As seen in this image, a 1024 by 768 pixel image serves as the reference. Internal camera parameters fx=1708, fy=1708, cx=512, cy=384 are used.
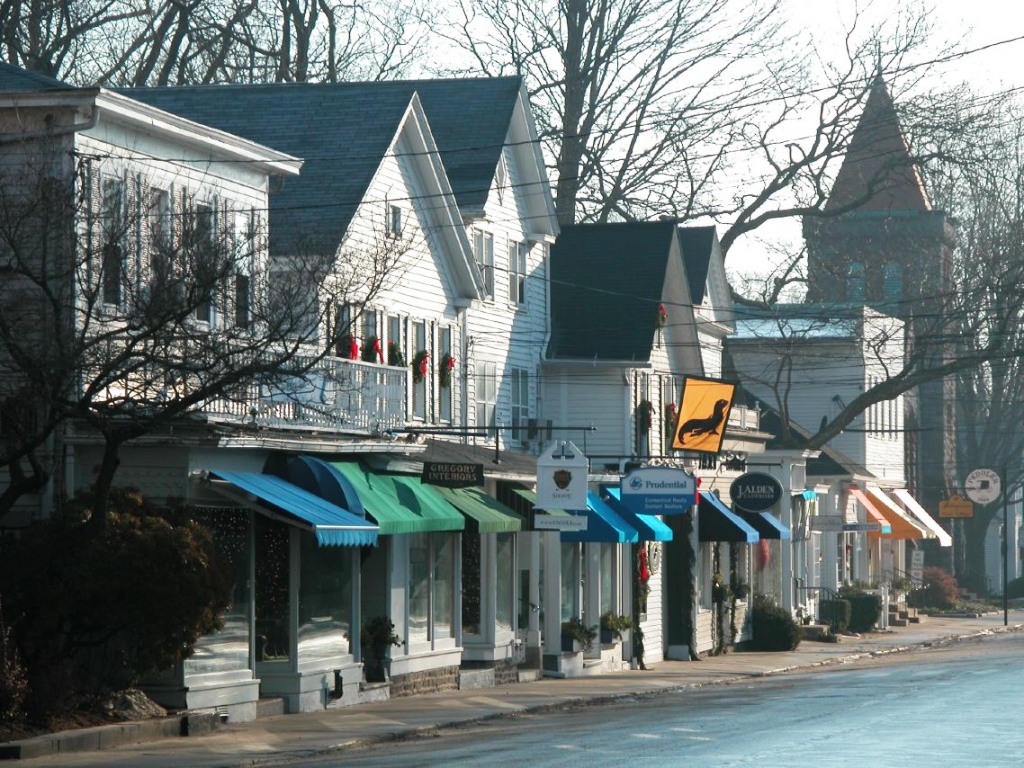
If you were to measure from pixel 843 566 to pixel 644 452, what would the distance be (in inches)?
784

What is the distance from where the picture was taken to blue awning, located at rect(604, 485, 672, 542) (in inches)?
1308

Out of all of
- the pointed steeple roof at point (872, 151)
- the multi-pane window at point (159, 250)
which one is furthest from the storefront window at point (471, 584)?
the pointed steeple roof at point (872, 151)

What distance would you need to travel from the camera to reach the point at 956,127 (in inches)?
1745

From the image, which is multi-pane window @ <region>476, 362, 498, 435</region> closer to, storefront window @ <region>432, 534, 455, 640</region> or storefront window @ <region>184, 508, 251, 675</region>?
storefront window @ <region>432, 534, 455, 640</region>

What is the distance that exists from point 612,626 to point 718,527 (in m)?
5.31

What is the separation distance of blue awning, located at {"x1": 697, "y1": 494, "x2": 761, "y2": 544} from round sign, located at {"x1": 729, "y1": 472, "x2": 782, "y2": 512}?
70 cm

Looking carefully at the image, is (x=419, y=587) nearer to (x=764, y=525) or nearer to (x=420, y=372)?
(x=420, y=372)

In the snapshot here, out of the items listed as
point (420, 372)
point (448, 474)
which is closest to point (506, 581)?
point (420, 372)

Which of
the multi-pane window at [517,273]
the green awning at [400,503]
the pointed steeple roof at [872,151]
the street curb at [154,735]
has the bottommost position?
the street curb at [154,735]

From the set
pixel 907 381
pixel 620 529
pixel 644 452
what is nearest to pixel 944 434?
pixel 907 381

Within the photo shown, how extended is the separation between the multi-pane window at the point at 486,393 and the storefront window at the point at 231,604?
11.1m

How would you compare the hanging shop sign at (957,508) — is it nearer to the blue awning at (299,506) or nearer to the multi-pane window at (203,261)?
the blue awning at (299,506)

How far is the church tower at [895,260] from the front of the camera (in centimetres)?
4653

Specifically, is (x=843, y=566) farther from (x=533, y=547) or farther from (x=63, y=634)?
(x=63, y=634)
